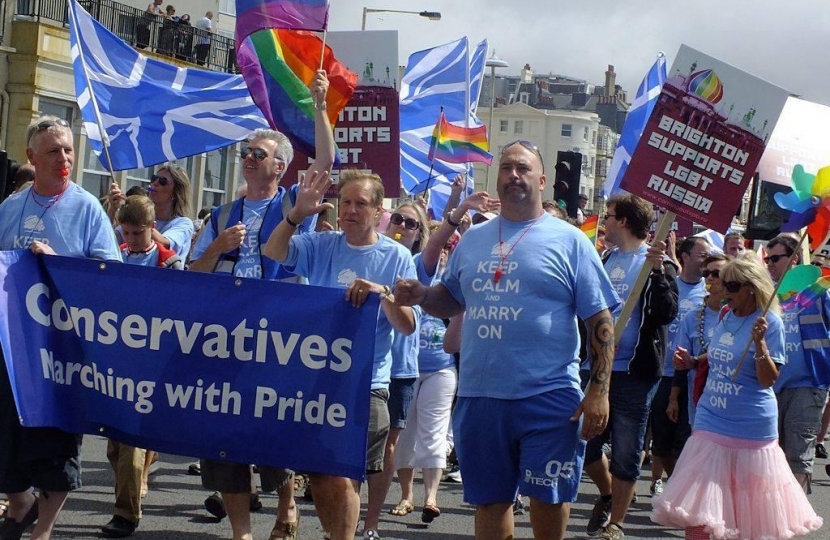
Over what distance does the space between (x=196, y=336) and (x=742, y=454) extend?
3152mm

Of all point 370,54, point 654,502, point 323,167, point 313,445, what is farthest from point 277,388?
point 370,54

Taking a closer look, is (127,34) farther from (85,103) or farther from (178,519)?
(178,519)

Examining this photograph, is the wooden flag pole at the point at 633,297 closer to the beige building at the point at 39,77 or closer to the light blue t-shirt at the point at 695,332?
the light blue t-shirt at the point at 695,332

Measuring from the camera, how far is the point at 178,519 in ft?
28.4

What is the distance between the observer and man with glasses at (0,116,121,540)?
6676mm

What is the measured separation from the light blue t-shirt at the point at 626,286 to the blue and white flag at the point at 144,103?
11.1ft

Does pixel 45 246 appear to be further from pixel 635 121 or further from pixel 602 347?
pixel 635 121

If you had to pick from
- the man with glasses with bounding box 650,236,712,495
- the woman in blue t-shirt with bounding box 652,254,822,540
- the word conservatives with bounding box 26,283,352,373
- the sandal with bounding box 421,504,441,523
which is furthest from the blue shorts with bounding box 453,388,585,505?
the man with glasses with bounding box 650,236,712,495

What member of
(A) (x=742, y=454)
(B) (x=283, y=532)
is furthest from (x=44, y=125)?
(A) (x=742, y=454)

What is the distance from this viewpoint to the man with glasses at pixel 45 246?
6.68m

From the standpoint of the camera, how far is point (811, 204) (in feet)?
28.9

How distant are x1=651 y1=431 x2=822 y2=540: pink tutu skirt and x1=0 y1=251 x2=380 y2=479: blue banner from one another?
2286 mm

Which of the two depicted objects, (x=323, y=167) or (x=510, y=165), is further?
(x=323, y=167)

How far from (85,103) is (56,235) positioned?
15.1 ft
